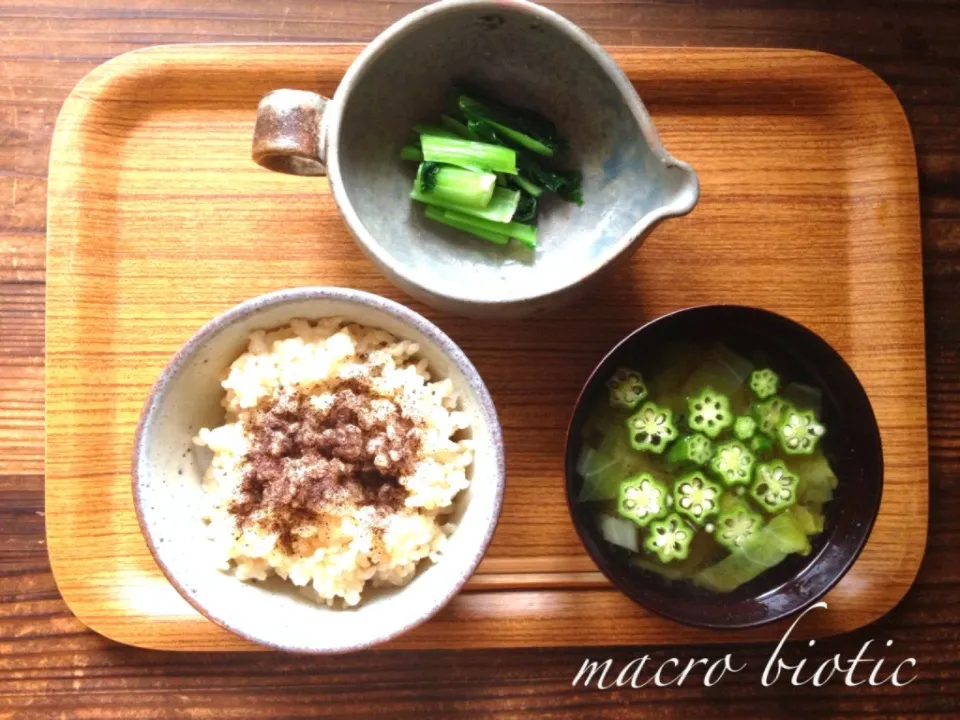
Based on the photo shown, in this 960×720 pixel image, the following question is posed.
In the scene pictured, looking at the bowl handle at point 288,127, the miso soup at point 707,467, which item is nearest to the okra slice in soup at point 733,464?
the miso soup at point 707,467

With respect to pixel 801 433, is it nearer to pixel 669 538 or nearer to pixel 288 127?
pixel 669 538

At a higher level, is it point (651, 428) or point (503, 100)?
point (503, 100)

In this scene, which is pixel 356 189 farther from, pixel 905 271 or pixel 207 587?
pixel 905 271

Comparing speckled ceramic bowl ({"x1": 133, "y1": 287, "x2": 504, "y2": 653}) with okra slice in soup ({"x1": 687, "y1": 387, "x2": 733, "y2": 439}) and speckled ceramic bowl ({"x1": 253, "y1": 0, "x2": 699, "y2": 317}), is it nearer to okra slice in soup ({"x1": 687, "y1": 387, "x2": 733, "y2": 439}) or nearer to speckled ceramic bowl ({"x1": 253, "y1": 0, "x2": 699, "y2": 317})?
speckled ceramic bowl ({"x1": 253, "y1": 0, "x2": 699, "y2": 317})

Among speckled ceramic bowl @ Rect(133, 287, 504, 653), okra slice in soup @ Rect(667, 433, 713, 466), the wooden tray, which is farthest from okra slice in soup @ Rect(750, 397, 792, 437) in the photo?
speckled ceramic bowl @ Rect(133, 287, 504, 653)

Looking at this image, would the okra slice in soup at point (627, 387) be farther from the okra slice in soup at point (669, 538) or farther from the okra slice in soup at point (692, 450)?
the okra slice in soup at point (669, 538)

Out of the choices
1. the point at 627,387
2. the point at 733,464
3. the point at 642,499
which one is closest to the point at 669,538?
the point at 642,499

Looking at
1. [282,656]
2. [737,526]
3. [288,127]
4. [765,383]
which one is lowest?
[282,656]
